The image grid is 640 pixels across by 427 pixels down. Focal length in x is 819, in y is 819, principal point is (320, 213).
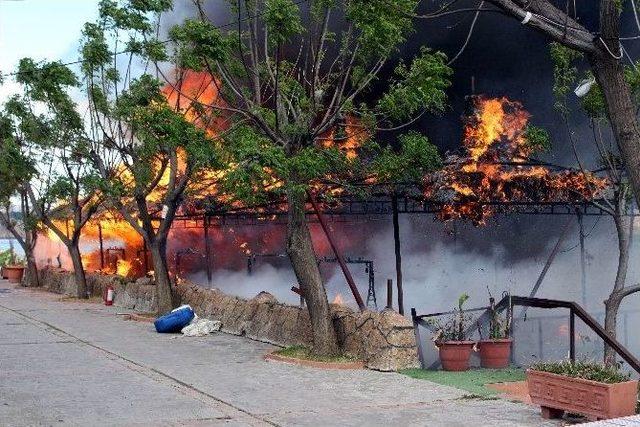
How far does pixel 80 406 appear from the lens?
10.9 metres

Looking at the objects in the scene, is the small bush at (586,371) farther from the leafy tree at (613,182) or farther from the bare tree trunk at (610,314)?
the bare tree trunk at (610,314)

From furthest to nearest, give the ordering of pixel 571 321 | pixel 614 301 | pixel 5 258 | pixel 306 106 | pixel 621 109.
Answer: pixel 5 258
pixel 306 106
pixel 614 301
pixel 571 321
pixel 621 109

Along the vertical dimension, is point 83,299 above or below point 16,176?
below

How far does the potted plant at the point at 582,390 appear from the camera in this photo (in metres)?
9.28

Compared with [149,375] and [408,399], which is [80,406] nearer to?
[149,375]

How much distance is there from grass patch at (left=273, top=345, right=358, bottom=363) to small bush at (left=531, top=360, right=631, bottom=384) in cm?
475

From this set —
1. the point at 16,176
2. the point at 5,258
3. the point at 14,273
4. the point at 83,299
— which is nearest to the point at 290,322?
the point at 83,299

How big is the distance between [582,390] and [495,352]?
4.51m

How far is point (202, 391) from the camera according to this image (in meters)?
12.0

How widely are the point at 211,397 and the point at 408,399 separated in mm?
2764

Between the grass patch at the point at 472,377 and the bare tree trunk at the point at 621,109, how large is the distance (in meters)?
4.15

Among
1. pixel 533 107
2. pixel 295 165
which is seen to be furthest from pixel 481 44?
pixel 295 165

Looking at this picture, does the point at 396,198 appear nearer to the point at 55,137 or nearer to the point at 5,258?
the point at 55,137

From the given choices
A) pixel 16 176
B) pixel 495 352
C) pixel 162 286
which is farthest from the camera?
pixel 16 176
